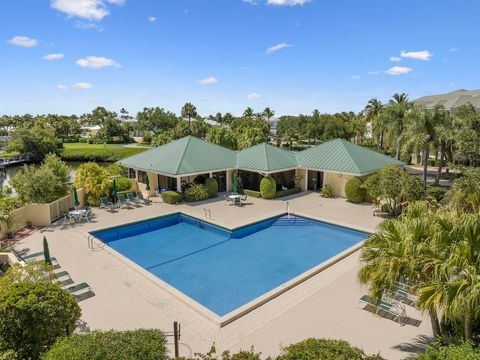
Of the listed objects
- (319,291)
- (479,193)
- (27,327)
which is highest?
(479,193)

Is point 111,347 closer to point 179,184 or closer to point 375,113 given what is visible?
point 179,184

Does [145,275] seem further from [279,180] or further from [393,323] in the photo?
[279,180]

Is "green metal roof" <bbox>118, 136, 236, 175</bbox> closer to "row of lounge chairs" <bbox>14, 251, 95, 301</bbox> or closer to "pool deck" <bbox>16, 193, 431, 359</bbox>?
"pool deck" <bbox>16, 193, 431, 359</bbox>

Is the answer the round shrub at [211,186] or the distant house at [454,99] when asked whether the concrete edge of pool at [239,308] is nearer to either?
the round shrub at [211,186]

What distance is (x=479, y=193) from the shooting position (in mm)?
15570

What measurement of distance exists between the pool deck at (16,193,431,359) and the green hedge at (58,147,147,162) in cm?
5198

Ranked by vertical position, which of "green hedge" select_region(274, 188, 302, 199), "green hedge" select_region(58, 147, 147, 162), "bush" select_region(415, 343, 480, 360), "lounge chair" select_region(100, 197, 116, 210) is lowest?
"green hedge" select_region(274, 188, 302, 199)

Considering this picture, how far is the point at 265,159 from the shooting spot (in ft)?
94.7

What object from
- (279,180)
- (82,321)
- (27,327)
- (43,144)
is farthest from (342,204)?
(43,144)

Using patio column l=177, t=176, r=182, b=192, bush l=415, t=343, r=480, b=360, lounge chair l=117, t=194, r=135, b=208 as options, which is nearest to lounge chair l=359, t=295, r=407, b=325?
bush l=415, t=343, r=480, b=360

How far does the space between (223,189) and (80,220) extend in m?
12.6

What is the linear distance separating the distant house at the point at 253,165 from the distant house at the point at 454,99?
41.9m

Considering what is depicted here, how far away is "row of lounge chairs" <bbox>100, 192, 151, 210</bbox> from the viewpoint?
80.2 feet

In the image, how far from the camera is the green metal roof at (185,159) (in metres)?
27.0
